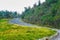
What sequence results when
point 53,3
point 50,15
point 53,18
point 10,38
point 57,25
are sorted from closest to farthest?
point 10,38 < point 57,25 < point 53,18 < point 50,15 < point 53,3

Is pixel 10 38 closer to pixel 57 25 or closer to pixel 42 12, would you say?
pixel 57 25

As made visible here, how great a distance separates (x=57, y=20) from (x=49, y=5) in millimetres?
28265

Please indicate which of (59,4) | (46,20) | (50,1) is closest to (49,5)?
(50,1)

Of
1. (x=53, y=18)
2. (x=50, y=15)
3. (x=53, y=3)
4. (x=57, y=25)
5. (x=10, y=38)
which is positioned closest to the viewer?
(x=10, y=38)

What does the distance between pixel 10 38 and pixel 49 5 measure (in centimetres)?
7580

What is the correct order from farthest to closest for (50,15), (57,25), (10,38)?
(50,15), (57,25), (10,38)

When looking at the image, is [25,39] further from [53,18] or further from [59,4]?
[59,4]

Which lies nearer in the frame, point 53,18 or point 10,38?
point 10,38

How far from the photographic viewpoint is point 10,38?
29.1 meters

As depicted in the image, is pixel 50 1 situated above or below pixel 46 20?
above

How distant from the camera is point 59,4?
90.7m

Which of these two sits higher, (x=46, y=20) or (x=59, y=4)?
(x=59, y=4)

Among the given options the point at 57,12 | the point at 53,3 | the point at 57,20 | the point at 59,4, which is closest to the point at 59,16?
the point at 57,20

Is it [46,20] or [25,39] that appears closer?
[25,39]
